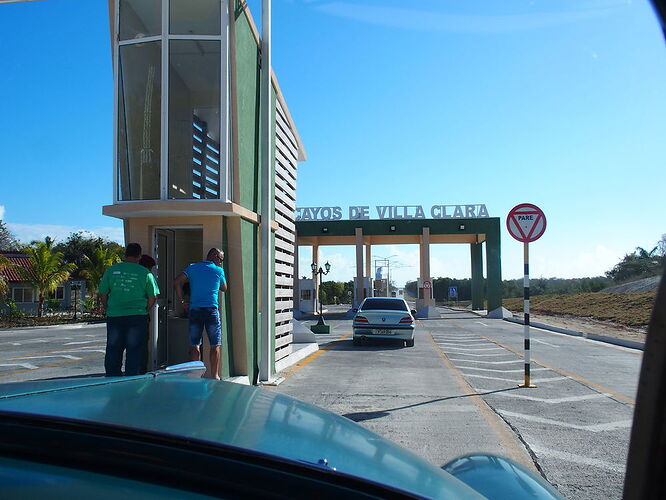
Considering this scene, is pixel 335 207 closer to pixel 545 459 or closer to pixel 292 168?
pixel 292 168

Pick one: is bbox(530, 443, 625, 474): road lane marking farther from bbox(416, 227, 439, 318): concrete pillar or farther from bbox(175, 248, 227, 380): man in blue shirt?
bbox(416, 227, 439, 318): concrete pillar

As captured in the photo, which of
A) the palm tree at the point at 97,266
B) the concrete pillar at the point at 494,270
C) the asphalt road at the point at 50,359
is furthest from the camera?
the concrete pillar at the point at 494,270

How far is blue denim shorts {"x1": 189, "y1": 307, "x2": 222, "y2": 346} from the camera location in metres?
6.55

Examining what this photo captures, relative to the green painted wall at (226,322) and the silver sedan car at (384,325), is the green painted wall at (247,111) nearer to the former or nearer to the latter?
the green painted wall at (226,322)

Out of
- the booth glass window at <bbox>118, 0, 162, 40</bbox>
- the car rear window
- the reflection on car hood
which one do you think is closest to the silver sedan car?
the car rear window

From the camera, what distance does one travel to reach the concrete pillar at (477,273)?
47000 millimetres

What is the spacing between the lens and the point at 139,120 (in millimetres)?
7605

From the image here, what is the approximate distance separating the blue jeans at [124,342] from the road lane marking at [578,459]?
14.0 feet

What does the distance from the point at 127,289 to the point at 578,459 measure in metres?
4.85

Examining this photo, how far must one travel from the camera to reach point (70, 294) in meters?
44.4

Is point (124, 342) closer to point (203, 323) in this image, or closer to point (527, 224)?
point (203, 323)

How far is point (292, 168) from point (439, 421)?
6449 millimetres

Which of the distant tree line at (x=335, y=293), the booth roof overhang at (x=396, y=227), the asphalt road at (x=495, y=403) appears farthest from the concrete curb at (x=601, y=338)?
the distant tree line at (x=335, y=293)

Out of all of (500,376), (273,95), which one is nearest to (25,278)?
(273,95)
